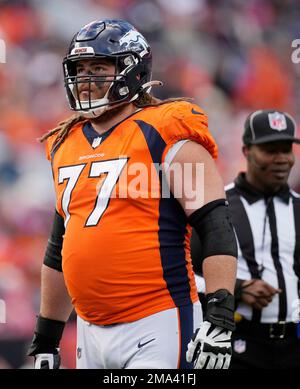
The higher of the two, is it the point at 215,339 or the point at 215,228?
the point at 215,228

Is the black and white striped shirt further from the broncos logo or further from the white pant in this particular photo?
the broncos logo

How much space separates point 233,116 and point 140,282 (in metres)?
5.40

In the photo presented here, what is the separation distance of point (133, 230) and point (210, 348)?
0.52 metres

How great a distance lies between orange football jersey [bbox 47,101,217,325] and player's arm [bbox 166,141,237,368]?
0.08m

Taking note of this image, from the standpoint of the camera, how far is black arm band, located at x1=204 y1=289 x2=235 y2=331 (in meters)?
2.66

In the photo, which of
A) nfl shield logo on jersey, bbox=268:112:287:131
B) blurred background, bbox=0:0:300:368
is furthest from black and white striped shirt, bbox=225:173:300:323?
blurred background, bbox=0:0:300:368

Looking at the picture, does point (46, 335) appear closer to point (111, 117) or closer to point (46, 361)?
point (46, 361)

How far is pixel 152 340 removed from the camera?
2.88m

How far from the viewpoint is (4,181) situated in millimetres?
7176

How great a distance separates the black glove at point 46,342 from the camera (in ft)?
10.8

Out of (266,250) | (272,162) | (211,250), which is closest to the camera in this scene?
(211,250)

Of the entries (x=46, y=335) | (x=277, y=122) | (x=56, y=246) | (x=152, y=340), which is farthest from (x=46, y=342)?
(x=277, y=122)

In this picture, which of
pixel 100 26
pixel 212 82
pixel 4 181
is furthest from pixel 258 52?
pixel 100 26
